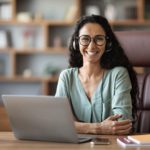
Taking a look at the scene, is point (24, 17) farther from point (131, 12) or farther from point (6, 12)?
point (131, 12)

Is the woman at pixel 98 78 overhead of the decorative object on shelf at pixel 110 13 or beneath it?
beneath

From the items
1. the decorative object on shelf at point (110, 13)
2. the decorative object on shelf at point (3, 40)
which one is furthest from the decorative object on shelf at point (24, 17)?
the decorative object on shelf at point (110, 13)

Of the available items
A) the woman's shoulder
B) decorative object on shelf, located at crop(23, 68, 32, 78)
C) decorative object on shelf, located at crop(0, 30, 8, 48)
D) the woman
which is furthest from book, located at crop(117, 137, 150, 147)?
decorative object on shelf, located at crop(0, 30, 8, 48)

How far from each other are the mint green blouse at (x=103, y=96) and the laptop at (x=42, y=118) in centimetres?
44

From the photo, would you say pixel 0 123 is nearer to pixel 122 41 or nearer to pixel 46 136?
pixel 122 41

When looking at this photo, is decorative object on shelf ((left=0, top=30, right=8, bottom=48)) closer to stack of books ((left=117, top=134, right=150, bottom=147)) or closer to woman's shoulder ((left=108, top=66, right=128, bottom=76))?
woman's shoulder ((left=108, top=66, right=128, bottom=76))

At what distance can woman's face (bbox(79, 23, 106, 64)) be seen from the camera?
6.36ft

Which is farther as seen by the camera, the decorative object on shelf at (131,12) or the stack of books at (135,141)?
the decorative object on shelf at (131,12)

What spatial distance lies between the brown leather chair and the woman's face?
28 cm

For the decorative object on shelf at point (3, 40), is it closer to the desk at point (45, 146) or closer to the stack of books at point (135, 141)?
the desk at point (45, 146)

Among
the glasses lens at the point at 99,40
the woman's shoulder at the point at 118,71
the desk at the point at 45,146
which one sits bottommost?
the desk at the point at 45,146

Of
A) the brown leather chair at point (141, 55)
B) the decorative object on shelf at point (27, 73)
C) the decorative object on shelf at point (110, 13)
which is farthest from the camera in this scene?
the decorative object on shelf at point (27, 73)

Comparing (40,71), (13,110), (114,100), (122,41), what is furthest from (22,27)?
(13,110)

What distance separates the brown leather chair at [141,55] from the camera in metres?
2.19
